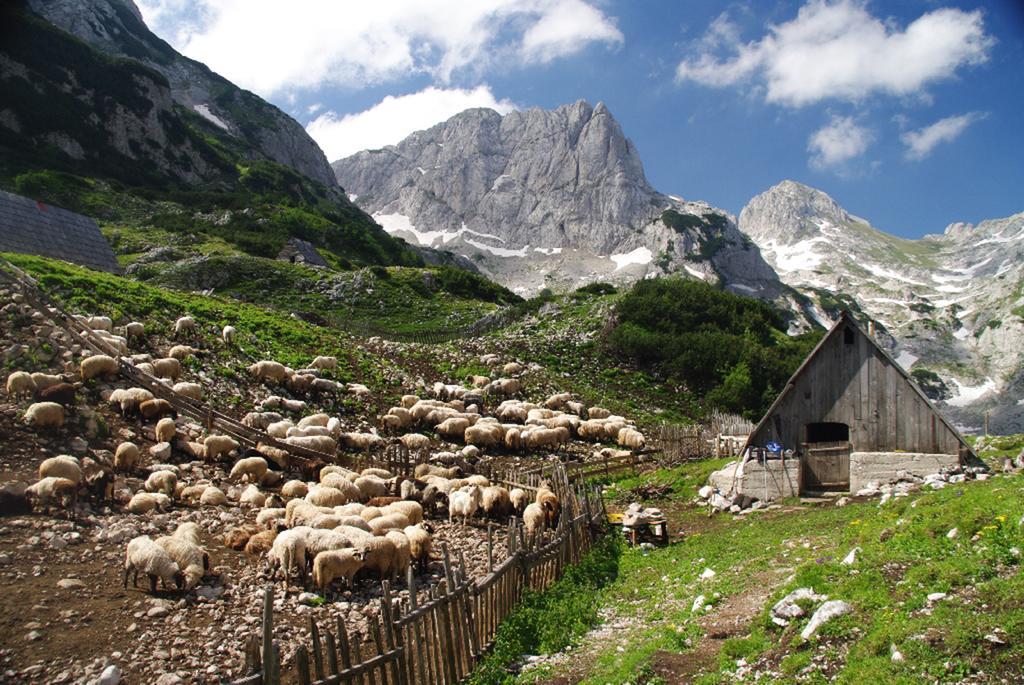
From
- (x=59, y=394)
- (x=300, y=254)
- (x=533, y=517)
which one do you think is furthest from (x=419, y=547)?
(x=300, y=254)

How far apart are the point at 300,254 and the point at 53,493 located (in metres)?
71.1

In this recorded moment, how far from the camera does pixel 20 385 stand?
17109mm

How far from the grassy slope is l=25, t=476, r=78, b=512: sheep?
1015 centimetres

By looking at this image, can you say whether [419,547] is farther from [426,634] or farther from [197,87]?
[197,87]

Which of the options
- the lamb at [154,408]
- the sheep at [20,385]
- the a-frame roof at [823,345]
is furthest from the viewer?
the a-frame roof at [823,345]

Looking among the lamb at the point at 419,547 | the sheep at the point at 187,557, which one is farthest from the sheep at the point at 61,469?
the lamb at the point at 419,547

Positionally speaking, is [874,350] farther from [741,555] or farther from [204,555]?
[204,555]

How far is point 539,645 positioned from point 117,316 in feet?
83.2

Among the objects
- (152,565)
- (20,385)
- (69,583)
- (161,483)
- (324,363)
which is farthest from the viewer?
(324,363)

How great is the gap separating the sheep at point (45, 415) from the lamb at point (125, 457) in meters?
1.83

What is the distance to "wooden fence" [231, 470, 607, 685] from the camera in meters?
7.37

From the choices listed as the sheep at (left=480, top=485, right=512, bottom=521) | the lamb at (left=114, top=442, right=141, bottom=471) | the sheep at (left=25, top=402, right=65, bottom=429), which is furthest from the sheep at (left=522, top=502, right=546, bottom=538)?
the sheep at (left=25, top=402, right=65, bottom=429)

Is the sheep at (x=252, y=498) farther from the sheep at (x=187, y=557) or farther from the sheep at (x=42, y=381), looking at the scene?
the sheep at (x=42, y=381)

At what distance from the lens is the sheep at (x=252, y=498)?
642 inches
